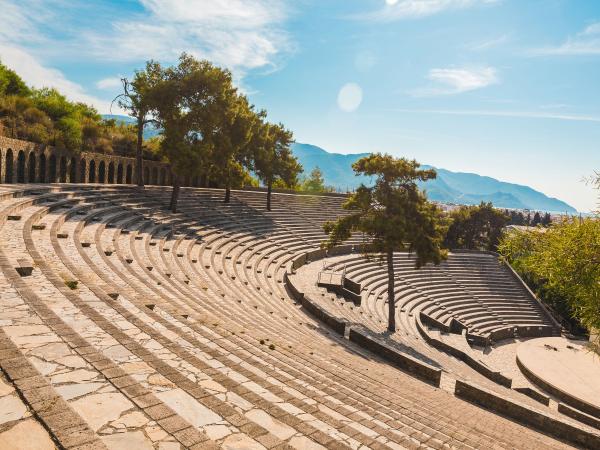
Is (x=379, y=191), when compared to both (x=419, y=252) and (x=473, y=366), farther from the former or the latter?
(x=473, y=366)

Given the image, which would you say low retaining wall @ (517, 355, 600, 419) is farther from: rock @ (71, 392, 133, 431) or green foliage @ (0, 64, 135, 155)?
green foliage @ (0, 64, 135, 155)

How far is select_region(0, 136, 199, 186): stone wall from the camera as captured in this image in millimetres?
20955

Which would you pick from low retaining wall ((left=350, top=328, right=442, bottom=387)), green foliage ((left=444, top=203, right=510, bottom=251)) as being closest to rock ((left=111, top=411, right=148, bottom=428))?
low retaining wall ((left=350, top=328, right=442, bottom=387))

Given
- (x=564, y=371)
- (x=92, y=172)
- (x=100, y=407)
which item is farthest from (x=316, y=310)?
(x=92, y=172)

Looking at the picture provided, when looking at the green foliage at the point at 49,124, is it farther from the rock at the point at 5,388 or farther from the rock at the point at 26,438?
the rock at the point at 26,438

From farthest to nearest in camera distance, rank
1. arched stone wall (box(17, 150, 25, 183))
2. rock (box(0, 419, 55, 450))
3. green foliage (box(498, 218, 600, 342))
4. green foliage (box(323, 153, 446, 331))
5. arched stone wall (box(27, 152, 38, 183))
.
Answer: arched stone wall (box(27, 152, 38, 183)) → arched stone wall (box(17, 150, 25, 183)) → green foliage (box(323, 153, 446, 331)) → green foliage (box(498, 218, 600, 342)) → rock (box(0, 419, 55, 450))

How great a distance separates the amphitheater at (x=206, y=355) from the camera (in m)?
3.94

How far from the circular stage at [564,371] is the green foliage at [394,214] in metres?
9.07

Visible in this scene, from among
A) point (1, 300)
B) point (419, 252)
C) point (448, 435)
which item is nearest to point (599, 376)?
point (419, 252)

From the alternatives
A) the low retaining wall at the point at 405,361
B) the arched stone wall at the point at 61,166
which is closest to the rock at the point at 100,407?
the low retaining wall at the point at 405,361

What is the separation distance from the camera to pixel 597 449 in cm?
1004

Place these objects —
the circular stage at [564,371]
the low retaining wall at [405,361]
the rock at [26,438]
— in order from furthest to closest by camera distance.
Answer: the circular stage at [564,371] → the low retaining wall at [405,361] → the rock at [26,438]

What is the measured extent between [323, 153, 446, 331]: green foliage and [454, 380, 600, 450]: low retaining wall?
8.88m

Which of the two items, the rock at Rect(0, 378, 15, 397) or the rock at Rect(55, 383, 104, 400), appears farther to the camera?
the rock at Rect(55, 383, 104, 400)
